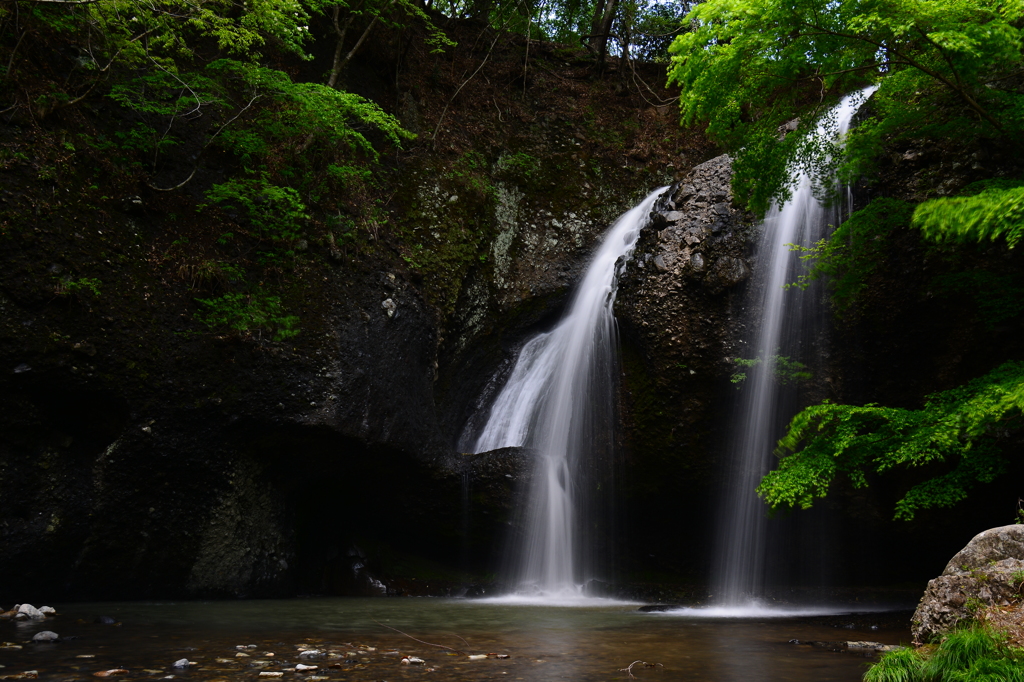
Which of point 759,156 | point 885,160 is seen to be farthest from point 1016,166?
point 759,156

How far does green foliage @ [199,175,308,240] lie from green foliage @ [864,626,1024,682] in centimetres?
913

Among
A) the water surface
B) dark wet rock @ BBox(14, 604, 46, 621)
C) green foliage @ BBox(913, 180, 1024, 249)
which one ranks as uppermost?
green foliage @ BBox(913, 180, 1024, 249)

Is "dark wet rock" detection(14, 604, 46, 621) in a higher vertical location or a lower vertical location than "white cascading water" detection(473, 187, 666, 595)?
lower

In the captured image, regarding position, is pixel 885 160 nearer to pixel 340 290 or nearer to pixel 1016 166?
pixel 1016 166

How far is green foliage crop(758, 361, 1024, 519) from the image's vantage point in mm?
6566

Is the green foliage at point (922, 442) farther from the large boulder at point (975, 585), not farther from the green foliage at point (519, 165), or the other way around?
the green foliage at point (519, 165)

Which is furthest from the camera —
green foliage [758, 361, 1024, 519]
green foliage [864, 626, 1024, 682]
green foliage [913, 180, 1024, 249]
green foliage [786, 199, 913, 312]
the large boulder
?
green foliage [786, 199, 913, 312]

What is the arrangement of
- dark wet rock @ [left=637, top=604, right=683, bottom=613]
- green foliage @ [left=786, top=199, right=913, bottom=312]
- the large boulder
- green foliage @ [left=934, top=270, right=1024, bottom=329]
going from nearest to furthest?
the large boulder
green foliage @ [left=934, top=270, right=1024, bottom=329]
green foliage @ [left=786, top=199, right=913, bottom=312]
dark wet rock @ [left=637, top=604, right=683, bottom=613]

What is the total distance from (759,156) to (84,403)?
355 inches

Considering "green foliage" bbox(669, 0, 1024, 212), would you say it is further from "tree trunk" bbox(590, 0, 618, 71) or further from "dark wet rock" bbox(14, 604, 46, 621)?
"tree trunk" bbox(590, 0, 618, 71)

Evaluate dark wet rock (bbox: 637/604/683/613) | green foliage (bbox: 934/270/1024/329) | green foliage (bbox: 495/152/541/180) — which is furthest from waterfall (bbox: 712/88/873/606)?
green foliage (bbox: 495/152/541/180)

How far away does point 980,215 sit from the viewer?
19.4 feet

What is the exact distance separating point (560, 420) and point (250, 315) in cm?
541

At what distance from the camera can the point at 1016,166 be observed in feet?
27.8
